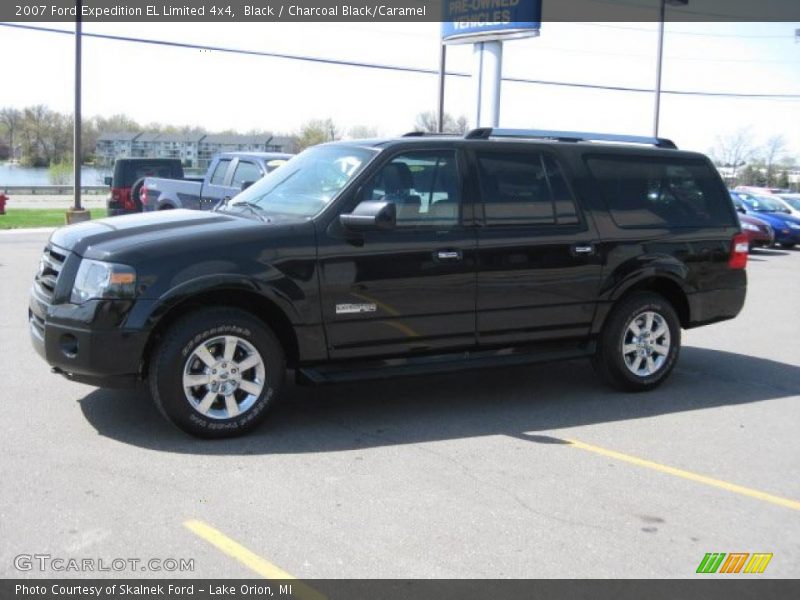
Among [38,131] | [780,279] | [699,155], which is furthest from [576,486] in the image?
[38,131]

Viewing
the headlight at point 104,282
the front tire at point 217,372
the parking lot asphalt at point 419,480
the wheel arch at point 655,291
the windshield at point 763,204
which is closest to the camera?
the parking lot asphalt at point 419,480

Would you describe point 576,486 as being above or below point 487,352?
below

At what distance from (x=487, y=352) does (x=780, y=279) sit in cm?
1222

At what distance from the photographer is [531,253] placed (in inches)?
259

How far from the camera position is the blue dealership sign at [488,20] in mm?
23109

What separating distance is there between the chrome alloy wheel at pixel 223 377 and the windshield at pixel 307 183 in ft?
3.45

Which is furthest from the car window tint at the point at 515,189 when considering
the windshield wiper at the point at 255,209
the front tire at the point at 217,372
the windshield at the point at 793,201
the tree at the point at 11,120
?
the tree at the point at 11,120

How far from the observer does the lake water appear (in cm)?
5478

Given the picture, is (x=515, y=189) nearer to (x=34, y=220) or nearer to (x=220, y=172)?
(x=220, y=172)

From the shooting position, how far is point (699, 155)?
25.5ft

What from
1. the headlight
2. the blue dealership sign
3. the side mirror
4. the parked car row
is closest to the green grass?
the parked car row

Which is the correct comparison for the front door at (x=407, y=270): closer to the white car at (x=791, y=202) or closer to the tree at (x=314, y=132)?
the white car at (x=791, y=202)
